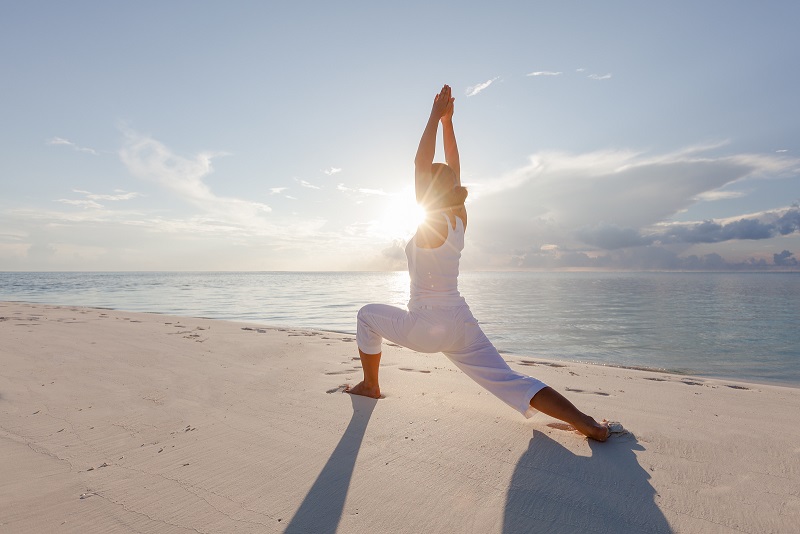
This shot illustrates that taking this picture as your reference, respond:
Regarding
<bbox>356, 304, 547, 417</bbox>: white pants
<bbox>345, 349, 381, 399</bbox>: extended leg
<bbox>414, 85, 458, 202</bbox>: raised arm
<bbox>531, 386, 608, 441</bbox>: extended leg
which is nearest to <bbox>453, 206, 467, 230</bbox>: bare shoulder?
<bbox>414, 85, 458, 202</bbox>: raised arm

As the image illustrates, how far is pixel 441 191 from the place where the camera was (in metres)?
3.18

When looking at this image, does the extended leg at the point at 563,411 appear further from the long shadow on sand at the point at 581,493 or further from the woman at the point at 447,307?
the long shadow on sand at the point at 581,493

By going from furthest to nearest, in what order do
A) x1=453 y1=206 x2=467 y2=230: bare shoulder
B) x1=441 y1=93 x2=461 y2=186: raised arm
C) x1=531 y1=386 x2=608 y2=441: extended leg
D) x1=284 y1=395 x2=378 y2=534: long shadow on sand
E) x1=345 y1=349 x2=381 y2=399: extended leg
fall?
x1=345 y1=349 x2=381 y2=399: extended leg < x1=441 y1=93 x2=461 y2=186: raised arm < x1=453 y1=206 x2=467 y2=230: bare shoulder < x1=531 y1=386 x2=608 y2=441: extended leg < x1=284 y1=395 x2=378 y2=534: long shadow on sand

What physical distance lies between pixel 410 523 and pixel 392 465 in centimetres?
61

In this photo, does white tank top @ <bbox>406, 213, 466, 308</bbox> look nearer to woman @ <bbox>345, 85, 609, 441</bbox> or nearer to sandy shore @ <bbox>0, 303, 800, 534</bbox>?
woman @ <bbox>345, 85, 609, 441</bbox>

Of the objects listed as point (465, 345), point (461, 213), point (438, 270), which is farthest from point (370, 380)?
point (461, 213)

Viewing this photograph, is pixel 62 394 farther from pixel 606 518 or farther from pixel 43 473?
pixel 606 518

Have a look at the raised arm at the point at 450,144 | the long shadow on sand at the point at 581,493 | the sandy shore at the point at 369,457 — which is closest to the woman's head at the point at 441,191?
the raised arm at the point at 450,144

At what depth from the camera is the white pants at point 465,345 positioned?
3.12m

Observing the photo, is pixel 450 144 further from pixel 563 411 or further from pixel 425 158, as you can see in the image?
pixel 563 411

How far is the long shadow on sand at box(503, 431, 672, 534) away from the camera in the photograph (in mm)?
2156

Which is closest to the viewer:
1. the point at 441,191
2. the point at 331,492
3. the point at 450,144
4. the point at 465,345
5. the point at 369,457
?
the point at 331,492

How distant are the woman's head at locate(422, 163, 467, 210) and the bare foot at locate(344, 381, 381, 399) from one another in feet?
6.24

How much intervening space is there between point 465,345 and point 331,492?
142cm
